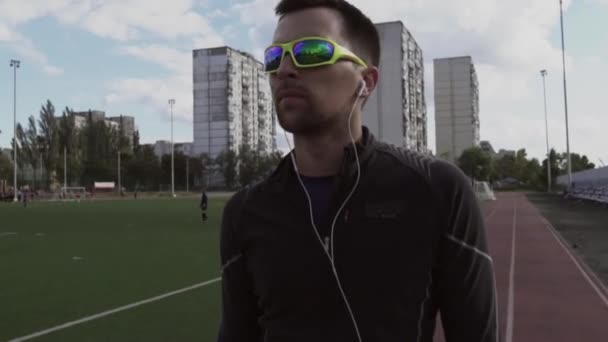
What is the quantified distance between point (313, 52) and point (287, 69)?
0.08 metres

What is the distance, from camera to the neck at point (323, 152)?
1.70 meters

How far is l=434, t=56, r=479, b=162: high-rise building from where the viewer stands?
87188mm

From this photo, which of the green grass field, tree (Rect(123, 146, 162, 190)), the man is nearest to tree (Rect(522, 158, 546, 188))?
tree (Rect(123, 146, 162, 190))

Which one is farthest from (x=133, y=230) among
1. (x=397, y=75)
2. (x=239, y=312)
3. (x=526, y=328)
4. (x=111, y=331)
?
(x=397, y=75)

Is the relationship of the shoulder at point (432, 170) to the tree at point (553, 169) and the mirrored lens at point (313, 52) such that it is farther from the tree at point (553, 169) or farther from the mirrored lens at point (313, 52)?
the tree at point (553, 169)

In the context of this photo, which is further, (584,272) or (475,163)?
(475,163)

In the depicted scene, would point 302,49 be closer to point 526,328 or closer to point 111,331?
point 111,331

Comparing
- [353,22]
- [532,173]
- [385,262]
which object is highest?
[532,173]

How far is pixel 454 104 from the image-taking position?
289 feet

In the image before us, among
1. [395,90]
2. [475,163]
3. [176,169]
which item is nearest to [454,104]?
[475,163]

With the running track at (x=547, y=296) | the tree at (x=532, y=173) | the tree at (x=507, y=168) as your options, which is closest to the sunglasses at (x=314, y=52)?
the running track at (x=547, y=296)

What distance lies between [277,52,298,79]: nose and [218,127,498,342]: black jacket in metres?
0.27

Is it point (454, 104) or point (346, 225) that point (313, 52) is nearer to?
point (346, 225)

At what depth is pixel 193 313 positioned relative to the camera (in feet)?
25.2
